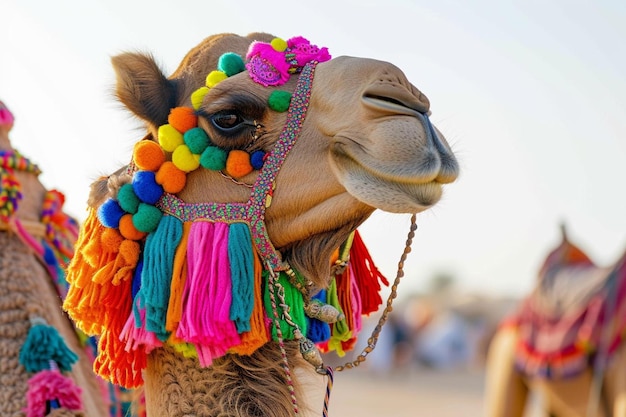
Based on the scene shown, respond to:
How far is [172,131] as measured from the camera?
2.70 meters

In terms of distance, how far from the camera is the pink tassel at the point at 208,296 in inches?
98.2

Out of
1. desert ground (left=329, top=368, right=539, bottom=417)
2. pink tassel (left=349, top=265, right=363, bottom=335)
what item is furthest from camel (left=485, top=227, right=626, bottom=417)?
desert ground (left=329, top=368, right=539, bottom=417)

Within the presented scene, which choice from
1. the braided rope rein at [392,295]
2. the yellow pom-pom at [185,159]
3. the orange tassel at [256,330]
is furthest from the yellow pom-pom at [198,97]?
the braided rope rein at [392,295]

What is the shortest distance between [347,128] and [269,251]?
43cm

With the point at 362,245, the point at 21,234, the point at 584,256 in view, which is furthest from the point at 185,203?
the point at 584,256

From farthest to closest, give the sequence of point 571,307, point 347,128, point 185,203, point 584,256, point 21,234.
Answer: point 584,256 < point 571,307 < point 21,234 < point 185,203 < point 347,128

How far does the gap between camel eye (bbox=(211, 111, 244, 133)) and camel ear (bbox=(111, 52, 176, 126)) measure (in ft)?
0.75

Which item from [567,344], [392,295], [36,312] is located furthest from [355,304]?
[567,344]

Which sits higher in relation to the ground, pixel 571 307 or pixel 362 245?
pixel 362 245

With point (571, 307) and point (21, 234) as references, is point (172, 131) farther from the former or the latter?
point (571, 307)

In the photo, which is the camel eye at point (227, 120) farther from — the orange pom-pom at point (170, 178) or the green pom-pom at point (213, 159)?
the orange pom-pom at point (170, 178)

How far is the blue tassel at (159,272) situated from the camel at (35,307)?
54 centimetres

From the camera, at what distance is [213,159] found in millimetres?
2637

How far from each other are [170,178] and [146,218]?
0.14 metres
